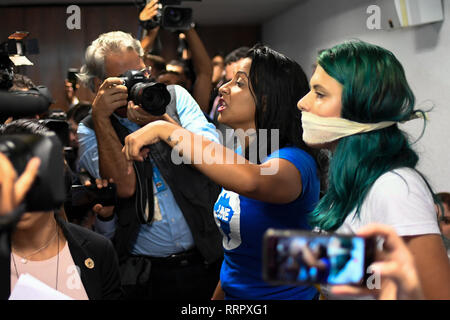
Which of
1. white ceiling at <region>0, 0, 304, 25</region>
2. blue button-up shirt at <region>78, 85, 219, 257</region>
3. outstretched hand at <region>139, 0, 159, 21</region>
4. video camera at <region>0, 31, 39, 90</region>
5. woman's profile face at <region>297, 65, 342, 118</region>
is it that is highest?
white ceiling at <region>0, 0, 304, 25</region>

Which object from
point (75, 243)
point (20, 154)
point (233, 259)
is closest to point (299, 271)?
point (20, 154)

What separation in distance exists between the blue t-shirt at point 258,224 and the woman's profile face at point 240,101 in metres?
0.15

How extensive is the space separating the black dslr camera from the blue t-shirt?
0.31m

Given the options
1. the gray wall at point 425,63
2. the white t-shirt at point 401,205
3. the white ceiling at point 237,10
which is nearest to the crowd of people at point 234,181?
the white t-shirt at point 401,205

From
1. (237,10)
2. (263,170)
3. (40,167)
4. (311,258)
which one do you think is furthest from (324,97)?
(237,10)

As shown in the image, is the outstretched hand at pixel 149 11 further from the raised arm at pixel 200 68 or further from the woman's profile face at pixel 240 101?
the woman's profile face at pixel 240 101

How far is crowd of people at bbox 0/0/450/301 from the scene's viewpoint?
97 cm

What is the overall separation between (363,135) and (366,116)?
4 centimetres

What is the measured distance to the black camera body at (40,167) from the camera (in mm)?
644

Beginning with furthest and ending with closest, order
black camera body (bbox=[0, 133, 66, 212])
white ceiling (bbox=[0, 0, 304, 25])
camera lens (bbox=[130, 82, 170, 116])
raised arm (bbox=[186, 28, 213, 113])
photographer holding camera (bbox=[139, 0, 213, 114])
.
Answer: white ceiling (bbox=[0, 0, 304, 25]) → raised arm (bbox=[186, 28, 213, 113]) → photographer holding camera (bbox=[139, 0, 213, 114]) → camera lens (bbox=[130, 82, 170, 116]) → black camera body (bbox=[0, 133, 66, 212])

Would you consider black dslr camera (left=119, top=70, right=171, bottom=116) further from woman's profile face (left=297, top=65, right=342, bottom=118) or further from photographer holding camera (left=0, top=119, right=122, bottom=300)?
woman's profile face (left=297, top=65, right=342, bottom=118)

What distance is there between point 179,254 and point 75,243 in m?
0.63

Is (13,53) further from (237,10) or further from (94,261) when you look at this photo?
(237,10)

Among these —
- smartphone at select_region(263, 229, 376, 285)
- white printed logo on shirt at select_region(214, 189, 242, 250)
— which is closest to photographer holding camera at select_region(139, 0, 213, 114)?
white printed logo on shirt at select_region(214, 189, 242, 250)
